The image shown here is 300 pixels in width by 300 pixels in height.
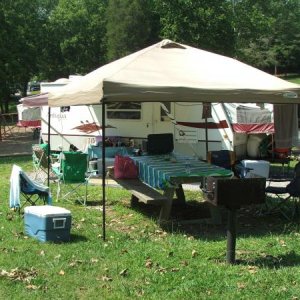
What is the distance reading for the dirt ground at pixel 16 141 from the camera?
67.1ft

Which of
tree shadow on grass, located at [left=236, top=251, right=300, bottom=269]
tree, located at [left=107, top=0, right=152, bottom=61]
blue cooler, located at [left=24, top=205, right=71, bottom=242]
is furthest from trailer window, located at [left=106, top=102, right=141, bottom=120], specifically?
tree, located at [left=107, top=0, right=152, bottom=61]

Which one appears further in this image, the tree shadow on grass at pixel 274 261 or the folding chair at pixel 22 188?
the folding chair at pixel 22 188

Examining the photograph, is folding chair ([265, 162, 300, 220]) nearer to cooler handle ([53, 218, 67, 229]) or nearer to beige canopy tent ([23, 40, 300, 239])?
beige canopy tent ([23, 40, 300, 239])

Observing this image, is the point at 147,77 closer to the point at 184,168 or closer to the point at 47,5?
the point at 184,168

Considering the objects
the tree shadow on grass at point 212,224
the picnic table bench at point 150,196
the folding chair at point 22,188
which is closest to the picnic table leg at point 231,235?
the tree shadow on grass at point 212,224

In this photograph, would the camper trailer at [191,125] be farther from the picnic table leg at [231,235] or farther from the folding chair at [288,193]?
the picnic table leg at [231,235]

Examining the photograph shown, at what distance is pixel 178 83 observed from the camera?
22.7ft

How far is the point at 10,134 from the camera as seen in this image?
2822 cm

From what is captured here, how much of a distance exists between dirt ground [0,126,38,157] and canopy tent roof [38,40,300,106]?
12.6 meters

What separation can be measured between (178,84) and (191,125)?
292 inches

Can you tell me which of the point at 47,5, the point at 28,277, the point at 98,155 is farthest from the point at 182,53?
the point at 47,5

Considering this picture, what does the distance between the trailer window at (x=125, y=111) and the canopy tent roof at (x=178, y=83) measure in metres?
6.55

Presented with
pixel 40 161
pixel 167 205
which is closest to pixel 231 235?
pixel 167 205

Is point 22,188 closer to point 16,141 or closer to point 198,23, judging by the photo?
point 198,23
